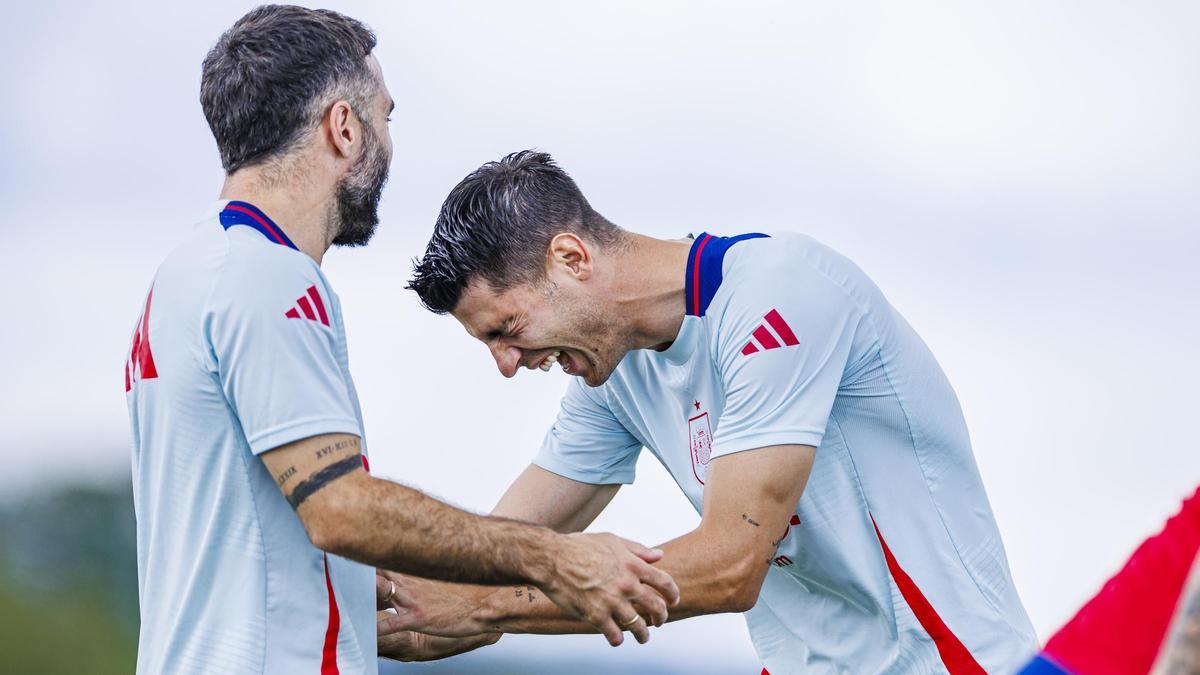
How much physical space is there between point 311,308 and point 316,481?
40 centimetres

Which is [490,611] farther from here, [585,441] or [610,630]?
[585,441]

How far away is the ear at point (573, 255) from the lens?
4676 mm

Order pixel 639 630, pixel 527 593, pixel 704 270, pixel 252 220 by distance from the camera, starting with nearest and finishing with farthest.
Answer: pixel 252 220
pixel 639 630
pixel 527 593
pixel 704 270

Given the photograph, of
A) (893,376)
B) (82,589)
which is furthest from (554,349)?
(82,589)

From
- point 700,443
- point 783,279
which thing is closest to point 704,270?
point 783,279

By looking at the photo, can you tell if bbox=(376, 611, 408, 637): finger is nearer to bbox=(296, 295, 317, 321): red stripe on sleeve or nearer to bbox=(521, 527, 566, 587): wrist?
bbox=(521, 527, 566, 587): wrist

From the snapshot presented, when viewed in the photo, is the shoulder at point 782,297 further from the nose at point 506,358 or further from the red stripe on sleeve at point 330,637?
the red stripe on sleeve at point 330,637

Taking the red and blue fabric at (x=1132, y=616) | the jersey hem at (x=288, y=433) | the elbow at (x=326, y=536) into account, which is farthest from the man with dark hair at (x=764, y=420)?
the red and blue fabric at (x=1132, y=616)

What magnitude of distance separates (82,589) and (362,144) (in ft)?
88.7

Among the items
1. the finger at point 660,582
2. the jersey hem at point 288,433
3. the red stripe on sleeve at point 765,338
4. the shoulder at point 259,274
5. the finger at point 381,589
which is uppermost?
the shoulder at point 259,274

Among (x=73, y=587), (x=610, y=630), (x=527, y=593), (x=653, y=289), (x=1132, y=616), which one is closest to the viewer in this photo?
(x=1132, y=616)

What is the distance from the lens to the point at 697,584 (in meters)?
4.18

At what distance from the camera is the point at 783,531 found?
4.27 m

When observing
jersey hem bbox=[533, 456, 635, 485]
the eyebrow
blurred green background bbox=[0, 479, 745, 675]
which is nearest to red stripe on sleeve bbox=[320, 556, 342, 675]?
the eyebrow
